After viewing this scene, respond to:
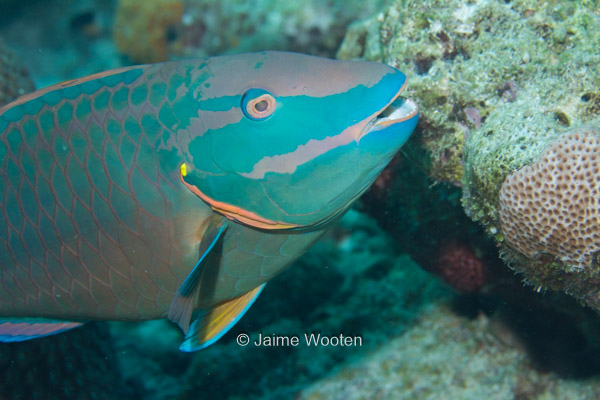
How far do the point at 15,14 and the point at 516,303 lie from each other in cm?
1010

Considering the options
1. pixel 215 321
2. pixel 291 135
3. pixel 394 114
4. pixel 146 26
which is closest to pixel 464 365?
pixel 215 321

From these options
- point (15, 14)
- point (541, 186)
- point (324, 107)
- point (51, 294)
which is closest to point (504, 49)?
point (541, 186)

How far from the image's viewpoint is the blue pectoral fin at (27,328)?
91.8 inches

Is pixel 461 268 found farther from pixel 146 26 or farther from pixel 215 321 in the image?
pixel 146 26

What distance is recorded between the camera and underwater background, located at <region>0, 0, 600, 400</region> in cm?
202

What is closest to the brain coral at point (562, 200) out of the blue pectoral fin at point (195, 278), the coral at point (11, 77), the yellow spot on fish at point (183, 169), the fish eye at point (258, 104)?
the fish eye at point (258, 104)

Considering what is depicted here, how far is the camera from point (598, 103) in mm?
2105

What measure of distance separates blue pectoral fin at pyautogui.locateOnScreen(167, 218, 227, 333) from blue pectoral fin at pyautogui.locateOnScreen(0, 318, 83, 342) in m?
0.95

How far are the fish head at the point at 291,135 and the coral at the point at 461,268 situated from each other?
171cm

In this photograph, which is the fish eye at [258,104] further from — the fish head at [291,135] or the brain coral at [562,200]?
the brain coral at [562,200]

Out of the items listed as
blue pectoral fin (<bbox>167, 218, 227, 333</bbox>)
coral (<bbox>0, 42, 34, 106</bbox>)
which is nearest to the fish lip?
blue pectoral fin (<bbox>167, 218, 227, 333</bbox>)

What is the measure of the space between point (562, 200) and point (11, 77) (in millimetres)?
4860

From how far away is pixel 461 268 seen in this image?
10.6ft

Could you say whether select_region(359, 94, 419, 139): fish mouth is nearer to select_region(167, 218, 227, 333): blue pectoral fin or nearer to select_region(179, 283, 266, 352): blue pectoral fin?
select_region(167, 218, 227, 333): blue pectoral fin
